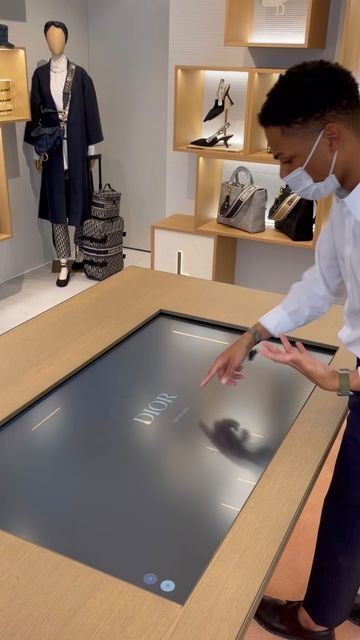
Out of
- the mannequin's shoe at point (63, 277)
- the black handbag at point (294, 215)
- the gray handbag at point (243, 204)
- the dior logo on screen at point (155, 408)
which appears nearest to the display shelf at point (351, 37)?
the black handbag at point (294, 215)

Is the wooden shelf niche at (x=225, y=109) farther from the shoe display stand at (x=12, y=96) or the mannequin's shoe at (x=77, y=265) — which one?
the mannequin's shoe at (x=77, y=265)

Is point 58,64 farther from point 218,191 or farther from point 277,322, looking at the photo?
point 277,322

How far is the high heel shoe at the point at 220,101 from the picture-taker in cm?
360

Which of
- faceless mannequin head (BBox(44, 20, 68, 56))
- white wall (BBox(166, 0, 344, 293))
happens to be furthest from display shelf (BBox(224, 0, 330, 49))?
faceless mannequin head (BBox(44, 20, 68, 56))

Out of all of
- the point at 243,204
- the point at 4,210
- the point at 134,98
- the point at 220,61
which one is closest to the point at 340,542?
the point at 243,204

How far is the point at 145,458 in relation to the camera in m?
1.24

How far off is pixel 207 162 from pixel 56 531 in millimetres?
3038

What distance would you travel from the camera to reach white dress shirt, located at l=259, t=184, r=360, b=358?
121 cm

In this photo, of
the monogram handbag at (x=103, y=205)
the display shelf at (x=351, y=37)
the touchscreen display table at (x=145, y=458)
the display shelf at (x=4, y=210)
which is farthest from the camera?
the monogram handbag at (x=103, y=205)

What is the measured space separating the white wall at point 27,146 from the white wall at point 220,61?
117 centimetres

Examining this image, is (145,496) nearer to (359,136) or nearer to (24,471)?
(24,471)

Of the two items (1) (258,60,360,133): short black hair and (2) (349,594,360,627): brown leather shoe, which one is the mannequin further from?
(1) (258,60,360,133): short black hair

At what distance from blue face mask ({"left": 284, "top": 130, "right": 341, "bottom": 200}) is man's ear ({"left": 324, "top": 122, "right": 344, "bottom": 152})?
2cm

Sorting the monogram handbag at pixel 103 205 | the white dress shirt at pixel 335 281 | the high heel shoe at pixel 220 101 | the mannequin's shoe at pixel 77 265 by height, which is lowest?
the mannequin's shoe at pixel 77 265
